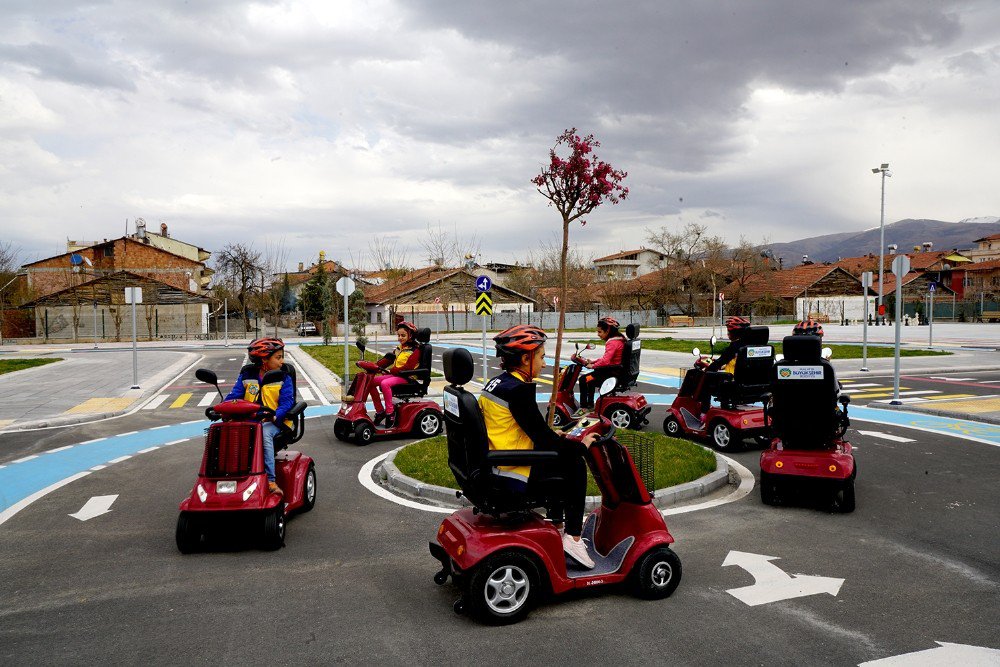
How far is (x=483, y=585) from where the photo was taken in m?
4.32

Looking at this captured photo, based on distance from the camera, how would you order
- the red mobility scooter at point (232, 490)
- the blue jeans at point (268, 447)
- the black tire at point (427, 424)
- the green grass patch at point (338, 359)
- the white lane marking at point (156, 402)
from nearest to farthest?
the red mobility scooter at point (232, 490) → the blue jeans at point (268, 447) → the black tire at point (427, 424) → the white lane marking at point (156, 402) → the green grass patch at point (338, 359)

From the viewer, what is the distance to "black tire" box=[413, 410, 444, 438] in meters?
11.0

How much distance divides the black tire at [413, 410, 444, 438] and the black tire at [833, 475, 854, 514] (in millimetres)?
5996

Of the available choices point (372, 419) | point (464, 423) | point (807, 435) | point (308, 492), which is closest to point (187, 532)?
point (308, 492)

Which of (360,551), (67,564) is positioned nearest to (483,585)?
(360,551)

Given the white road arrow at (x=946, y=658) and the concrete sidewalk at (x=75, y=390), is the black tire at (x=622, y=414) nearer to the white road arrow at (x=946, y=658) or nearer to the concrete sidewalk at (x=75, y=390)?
the white road arrow at (x=946, y=658)

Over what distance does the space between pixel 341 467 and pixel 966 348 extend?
1207 inches

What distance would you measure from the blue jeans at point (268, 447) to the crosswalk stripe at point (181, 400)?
10367 mm

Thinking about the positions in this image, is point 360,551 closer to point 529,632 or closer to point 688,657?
point 529,632

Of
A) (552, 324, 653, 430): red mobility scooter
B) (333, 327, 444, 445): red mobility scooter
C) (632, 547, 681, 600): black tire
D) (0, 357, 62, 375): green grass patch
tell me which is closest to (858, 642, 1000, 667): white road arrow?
(632, 547, 681, 600): black tire

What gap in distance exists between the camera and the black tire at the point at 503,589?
432cm

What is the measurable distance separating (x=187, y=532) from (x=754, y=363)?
7.38 m

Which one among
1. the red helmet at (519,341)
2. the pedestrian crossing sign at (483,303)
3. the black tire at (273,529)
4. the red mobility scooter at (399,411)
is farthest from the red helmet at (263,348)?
the pedestrian crossing sign at (483,303)

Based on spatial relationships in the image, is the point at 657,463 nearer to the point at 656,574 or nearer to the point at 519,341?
the point at 656,574
